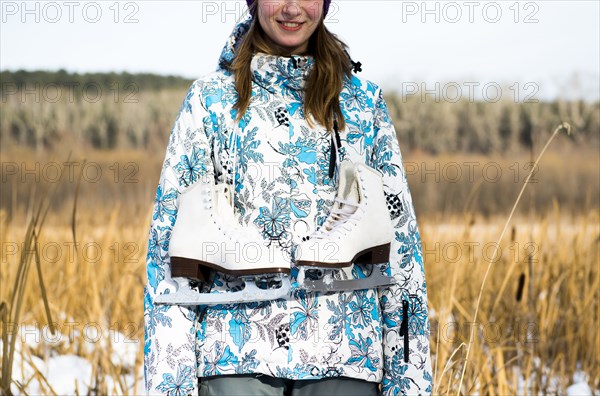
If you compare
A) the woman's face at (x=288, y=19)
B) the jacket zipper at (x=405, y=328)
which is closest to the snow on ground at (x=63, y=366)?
the jacket zipper at (x=405, y=328)

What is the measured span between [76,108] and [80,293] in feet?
39.5

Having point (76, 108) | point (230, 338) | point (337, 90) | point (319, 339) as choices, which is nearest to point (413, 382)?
point (319, 339)

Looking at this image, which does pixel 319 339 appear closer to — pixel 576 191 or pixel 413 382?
pixel 413 382

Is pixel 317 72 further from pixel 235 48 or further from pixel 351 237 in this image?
pixel 351 237

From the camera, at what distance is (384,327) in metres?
1.99

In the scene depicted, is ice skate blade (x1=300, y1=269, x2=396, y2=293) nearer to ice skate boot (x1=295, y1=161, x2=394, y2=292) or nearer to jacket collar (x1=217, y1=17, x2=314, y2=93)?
ice skate boot (x1=295, y1=161, x2=394, y2=292)

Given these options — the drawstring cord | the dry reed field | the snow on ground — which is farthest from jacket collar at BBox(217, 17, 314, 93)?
the snow on ground

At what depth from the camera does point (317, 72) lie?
1.98 metres

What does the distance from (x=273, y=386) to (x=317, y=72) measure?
29.5 inches

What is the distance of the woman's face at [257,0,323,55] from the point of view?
6.48ft

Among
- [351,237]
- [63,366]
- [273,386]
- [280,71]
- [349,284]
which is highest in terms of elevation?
[280,71]

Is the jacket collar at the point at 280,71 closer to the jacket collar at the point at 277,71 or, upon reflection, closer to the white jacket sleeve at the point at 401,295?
the jacket collar at the point at 277,71

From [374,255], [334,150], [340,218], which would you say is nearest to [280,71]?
[334,150]

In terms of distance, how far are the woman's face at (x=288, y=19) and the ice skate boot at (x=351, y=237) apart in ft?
1.12
